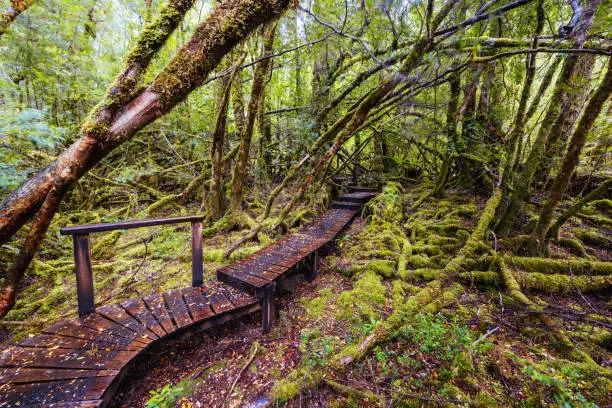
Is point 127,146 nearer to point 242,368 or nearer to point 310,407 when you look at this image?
point 242,368

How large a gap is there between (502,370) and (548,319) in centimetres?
109

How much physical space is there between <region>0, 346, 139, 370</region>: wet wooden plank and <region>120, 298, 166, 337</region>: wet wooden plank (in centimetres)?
30

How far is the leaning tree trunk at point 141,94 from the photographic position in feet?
6.28

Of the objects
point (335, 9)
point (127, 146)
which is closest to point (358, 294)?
point (335, 9)

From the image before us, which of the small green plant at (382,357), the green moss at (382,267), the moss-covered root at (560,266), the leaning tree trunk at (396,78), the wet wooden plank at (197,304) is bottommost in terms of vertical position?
the small green plant at (382,357)

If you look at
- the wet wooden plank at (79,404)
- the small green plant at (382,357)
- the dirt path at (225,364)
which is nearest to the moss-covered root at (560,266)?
A: the small green plant at (382,357)

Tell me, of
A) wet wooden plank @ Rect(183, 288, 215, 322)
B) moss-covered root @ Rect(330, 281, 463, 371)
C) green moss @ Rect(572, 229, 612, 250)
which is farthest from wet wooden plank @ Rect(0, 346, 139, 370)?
green moss @ Rect(572, 229, 612, 250)

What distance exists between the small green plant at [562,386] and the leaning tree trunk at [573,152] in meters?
2.31

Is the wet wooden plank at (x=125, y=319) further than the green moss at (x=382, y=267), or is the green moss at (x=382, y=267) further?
the green moss at (x=382, y=267)

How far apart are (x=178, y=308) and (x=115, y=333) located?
63 cm

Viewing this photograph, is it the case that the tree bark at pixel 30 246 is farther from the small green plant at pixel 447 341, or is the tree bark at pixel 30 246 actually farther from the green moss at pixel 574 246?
the green moss at pixel 574 246

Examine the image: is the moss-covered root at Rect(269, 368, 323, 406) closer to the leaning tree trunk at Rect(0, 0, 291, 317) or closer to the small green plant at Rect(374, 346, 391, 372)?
the small green plant at Rect(374, 346, 391, 372)

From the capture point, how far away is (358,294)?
147 inches

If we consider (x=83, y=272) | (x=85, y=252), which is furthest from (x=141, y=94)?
(x=83, y=272)
